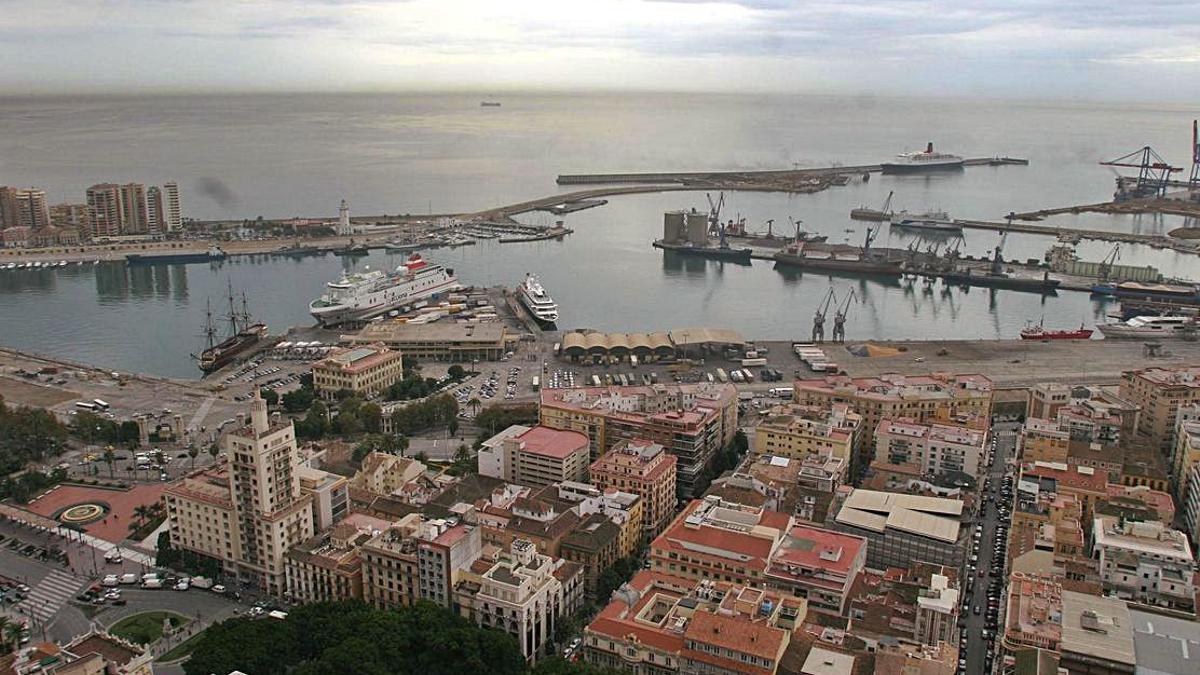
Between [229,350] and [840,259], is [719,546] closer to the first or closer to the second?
[229,350]

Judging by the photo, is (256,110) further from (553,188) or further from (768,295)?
(768,295)

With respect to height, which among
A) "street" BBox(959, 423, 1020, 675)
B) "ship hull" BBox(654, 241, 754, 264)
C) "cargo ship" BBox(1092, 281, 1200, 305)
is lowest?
"street" BBox(959, 423, 1020, 675)

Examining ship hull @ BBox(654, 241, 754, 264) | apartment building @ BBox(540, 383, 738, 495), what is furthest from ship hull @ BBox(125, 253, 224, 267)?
apartment building @ BBox(540, 383, 738, 495)

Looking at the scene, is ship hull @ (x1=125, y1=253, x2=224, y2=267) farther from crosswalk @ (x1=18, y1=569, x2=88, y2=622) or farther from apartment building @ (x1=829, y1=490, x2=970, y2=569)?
apartment building @ (x1=829, y1=490, x2=970, y2=569)

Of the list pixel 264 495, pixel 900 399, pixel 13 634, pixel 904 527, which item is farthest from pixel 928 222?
pixel 13 634


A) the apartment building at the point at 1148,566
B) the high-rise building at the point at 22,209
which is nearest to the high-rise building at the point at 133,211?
the high-rise building at the point at 22,209

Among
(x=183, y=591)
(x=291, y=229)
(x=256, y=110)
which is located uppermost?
(x=256, y=110)

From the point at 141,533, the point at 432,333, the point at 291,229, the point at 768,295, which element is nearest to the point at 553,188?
the point at 291,229
